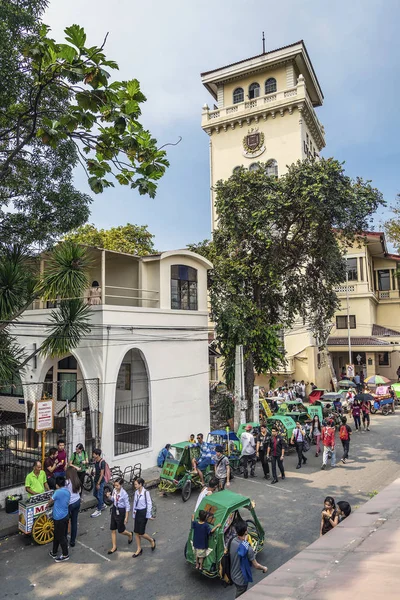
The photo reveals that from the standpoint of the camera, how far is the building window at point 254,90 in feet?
114

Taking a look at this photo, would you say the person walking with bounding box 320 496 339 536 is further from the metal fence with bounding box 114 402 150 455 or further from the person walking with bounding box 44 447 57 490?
the metal fence with bounding box 114 402 150 455

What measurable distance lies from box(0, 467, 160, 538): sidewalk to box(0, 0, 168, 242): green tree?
7.17 metres

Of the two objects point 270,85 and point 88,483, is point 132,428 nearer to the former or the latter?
point 88,483

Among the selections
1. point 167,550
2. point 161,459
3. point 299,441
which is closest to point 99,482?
point 167,550

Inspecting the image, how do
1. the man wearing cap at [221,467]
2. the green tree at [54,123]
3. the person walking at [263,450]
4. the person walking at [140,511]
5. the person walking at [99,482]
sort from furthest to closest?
the person walking at [263,450]
the man wearing cap at [221,467]
the person walking at [99,482]
the person walking at [140,511]
the green tree at [54,123]

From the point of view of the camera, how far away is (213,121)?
35.5 metres

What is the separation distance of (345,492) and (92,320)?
933 centimetres

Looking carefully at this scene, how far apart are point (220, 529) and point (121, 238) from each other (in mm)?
26030

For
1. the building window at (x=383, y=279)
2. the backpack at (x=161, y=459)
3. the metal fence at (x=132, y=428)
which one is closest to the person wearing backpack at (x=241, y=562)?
the metal fence at (x=132, y=428)

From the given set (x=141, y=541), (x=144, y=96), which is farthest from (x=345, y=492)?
(x=144, y=96)

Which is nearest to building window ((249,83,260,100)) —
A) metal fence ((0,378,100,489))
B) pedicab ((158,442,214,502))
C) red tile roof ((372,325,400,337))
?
red tile roof ((372,325,400,337))

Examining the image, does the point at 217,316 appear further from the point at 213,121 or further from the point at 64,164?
the point at 213,121

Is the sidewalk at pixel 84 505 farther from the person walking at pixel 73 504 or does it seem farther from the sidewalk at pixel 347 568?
the sidewalk at pixel 347 568

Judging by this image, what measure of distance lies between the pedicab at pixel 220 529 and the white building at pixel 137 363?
602 cm
